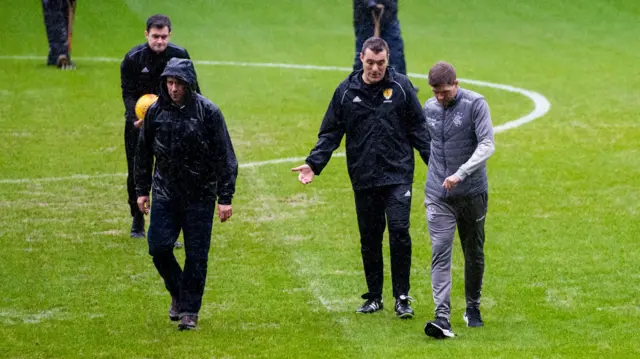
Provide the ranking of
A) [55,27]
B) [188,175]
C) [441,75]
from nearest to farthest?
[441,75] < [188,175] < [55,27]

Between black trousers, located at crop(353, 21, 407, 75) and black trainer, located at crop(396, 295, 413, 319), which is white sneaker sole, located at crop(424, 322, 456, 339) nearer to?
black trainer, located at crop(396, 295, 413, 319)

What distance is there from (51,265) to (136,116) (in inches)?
64.1

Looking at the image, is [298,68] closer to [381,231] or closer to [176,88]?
[381,231]

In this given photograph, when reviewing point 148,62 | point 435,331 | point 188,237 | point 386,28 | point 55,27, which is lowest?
point 55,27

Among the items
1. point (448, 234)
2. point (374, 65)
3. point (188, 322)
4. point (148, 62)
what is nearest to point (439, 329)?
point (448, 234)

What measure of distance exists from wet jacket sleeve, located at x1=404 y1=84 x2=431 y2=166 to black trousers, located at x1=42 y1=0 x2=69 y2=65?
1585 centimetres

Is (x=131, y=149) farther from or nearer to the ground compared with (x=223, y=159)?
nearer to the ground

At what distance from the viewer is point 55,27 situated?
85.2ft

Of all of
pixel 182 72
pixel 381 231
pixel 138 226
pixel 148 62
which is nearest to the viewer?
pixel 182 72

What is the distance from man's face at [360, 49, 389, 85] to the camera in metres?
11.0

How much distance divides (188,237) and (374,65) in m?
1.95

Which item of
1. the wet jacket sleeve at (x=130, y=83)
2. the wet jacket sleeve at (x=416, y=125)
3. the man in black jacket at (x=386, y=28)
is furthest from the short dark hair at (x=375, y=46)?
the man in black jacket at (x=386, y=28)

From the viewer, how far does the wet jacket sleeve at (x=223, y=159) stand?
10.7 meters

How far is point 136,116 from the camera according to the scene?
1358 cm
